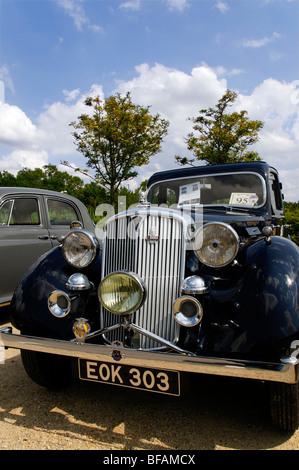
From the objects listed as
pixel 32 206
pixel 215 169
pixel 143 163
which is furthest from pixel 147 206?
pixel 143 163

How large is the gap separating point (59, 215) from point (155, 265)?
326 centimetres

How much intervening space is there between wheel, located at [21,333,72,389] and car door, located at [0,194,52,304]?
5.81 feet

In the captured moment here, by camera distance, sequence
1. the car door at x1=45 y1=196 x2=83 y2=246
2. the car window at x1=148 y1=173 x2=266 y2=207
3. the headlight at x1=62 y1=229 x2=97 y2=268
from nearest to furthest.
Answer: the headlight at x1=62 y1=229 x2=97 y2=268 → the car window at x1=148 y1=173 x2=266 y2=207 → the car door at x1=45 y1=196 x2=83 y2=246

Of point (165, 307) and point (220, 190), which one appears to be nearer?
point (165, 307)

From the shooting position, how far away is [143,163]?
14.3 meters

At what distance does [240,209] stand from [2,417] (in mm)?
2452

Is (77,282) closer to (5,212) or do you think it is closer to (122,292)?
(122,292)

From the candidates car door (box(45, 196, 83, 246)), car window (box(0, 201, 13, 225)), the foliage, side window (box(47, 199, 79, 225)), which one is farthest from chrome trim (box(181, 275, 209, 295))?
the foliage

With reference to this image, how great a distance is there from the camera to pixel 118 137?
1305 cm

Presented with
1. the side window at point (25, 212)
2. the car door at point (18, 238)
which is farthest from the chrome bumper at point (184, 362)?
the side window at point (25, 212)

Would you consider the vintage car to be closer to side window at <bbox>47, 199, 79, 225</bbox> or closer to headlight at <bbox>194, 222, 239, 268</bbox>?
headlight at <bbox>194, 222, 239, 268</bbox>

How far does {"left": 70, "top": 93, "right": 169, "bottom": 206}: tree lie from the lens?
1291cm

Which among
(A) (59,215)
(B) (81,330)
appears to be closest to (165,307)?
(B) (81,330)

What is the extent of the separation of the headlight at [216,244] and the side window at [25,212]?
3081 millimetres
